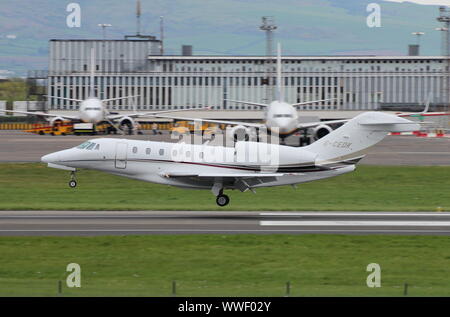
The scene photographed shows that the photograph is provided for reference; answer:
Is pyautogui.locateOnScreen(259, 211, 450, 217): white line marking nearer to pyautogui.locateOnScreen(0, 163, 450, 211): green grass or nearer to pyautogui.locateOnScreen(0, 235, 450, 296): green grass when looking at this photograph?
pyautogui.locateOnScreen(0, 163, 450, 211): green grass

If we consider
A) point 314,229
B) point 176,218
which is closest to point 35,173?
point 176,218

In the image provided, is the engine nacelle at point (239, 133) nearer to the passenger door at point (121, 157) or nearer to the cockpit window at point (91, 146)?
the cockpit window at point (91, 146)

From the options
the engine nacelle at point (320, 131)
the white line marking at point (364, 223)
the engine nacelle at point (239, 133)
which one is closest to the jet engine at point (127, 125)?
the engine nacelle at point (239, 133)

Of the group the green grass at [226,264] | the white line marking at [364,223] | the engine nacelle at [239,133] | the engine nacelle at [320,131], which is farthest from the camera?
the engine nacelle at [320,131]

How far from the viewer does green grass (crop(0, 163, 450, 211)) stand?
136 ft

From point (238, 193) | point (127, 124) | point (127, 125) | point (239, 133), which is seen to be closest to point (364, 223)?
point (238, 193)

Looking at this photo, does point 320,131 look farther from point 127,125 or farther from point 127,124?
point 127,125

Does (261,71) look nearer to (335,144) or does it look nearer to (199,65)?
(199,65)

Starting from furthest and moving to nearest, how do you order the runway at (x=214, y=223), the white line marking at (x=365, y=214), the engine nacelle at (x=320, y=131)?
the engine nacelle at (x=320, y=131)
the white line marking at (x=365, y=214)
the runway at (x=214, y=223)

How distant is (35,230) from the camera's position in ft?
103

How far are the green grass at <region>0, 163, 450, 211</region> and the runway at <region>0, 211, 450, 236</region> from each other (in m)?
2.51

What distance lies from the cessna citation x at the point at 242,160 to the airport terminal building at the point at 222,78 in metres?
99.0

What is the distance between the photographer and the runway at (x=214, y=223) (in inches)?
1242
